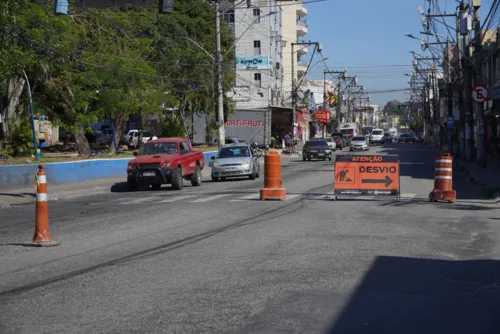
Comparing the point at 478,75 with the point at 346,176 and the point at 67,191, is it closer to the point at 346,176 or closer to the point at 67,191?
the point at 346,176

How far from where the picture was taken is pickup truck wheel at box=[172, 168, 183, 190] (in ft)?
86.9

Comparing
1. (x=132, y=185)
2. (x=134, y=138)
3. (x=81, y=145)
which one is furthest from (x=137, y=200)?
(x=134, y=138)

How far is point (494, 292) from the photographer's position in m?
8.43

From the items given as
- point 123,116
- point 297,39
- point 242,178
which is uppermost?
point 297,39

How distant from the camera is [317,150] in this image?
55.0 meters

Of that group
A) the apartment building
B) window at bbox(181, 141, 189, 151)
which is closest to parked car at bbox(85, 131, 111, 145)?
the apartment building

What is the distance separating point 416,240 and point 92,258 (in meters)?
5.34

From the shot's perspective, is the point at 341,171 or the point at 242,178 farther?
the point at 242,178

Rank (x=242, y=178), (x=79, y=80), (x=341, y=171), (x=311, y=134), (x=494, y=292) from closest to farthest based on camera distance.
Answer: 1. (x=494, y=292)
2. (x=341, y=171)
3. (x=242, y=178)
4. (x=79, y=80)
5. (x=311, y=134)

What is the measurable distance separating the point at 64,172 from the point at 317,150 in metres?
28.1

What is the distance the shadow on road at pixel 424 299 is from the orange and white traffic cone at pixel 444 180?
367 inches

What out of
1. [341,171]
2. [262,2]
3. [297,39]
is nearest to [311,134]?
[297,39]

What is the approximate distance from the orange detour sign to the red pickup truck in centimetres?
769

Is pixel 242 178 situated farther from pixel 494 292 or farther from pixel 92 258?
pixel 494 292
